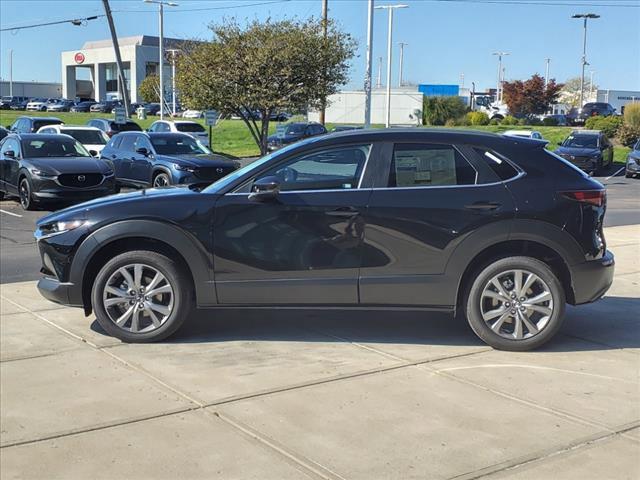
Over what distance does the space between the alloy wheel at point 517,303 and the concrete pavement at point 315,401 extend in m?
0.23

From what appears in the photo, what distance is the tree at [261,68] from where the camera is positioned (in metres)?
27.0

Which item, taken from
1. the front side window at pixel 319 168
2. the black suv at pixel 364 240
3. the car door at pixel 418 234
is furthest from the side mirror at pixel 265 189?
the car door at pixel 418 234

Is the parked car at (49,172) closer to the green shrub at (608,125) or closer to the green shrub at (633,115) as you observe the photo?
the green shrub at (633,115)

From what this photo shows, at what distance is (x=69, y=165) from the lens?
1507 centimetres

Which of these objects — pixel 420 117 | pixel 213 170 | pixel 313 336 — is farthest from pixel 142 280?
pixel 420 117

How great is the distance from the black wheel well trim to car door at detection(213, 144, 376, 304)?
0.12 meters

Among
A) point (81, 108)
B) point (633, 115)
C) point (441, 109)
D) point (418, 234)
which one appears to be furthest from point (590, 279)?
point (81, 108)

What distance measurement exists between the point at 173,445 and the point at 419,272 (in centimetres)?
248

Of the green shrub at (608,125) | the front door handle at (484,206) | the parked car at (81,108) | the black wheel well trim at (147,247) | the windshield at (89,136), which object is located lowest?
the black wheel well trim at (147,247)

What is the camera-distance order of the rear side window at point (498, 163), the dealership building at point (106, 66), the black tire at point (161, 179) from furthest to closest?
the dealership building at point (106, 66) → the black tire at point (161, 179) → the rear side window at point (498, 163)

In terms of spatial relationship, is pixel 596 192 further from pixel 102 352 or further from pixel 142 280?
pixel 102 352

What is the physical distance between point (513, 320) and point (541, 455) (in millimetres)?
1925

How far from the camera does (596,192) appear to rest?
18.8 feet

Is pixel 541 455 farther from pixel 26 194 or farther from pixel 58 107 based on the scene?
pixel 58 107
